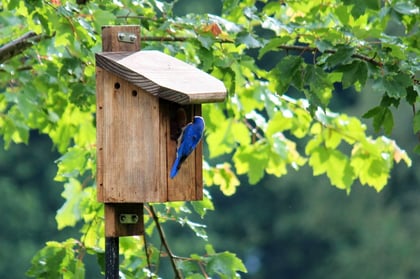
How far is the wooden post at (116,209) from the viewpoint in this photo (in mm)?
4570

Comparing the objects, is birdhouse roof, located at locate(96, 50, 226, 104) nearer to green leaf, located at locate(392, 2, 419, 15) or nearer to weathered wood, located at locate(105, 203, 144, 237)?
weathered wood, located at locate(105, 203, 144, 237)

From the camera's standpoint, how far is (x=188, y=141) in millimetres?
4438

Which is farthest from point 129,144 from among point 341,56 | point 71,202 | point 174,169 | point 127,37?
point 71,202

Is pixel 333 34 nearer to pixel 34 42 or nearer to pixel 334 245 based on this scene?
pixel 34 42

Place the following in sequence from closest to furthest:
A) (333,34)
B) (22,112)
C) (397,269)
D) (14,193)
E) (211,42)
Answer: (333,34) → (211,42) → (22,112) → (14,193) → (397,269)

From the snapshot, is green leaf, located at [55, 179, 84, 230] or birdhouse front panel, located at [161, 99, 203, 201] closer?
birdhouse front panel, located at [161, 99, 203, 201]

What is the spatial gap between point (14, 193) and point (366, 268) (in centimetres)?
749

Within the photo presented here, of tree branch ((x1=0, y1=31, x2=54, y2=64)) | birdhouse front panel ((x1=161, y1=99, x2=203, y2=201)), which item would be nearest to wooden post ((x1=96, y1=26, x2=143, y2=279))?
birdhouse front panel ((x1=161, y1=99, x2=203, y2=201))

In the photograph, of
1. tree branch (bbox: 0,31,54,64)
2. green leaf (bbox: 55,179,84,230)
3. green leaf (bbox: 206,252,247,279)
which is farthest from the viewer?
green leaf (bbox: 55,179,84,230)

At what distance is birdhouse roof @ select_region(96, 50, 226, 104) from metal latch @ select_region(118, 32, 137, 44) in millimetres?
51

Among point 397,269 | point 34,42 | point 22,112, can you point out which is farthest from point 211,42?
point 397,269

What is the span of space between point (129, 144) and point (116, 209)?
0.81ft

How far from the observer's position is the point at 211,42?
5.32 meters

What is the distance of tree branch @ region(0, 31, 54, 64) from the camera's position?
5.99 meters
